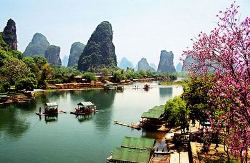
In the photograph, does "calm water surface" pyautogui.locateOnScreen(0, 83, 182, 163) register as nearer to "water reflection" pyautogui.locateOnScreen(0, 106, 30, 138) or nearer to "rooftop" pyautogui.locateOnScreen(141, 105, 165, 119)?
"water reflection" pyautogui.locateOnScreen(0, 106, 30, 138)

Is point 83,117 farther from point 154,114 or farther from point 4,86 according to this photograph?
point 4,86

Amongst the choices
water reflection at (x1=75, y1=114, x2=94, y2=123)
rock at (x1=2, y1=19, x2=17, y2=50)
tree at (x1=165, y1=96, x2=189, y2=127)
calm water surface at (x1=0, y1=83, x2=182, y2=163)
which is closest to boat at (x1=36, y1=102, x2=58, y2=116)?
calm water surface at (x1=0, y1=83, x2=182, y2=163)

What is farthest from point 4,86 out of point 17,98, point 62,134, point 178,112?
point 178,112

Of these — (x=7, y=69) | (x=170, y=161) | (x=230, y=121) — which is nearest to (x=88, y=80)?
(x=7, y=69)

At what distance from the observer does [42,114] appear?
59.7 m

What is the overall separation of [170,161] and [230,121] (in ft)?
62.4

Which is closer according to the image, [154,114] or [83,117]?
[154,114]

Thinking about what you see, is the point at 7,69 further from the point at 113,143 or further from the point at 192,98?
the point at 192,98

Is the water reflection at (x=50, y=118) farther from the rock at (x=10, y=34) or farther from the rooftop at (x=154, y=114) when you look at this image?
the rock at (x=10, y=34)

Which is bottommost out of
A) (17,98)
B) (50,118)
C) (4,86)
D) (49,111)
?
(50,118)

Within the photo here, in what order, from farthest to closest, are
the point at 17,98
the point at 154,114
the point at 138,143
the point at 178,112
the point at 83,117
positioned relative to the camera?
1. the point at 17,98
2. the point at 83,117
3. the point at 154,114
4. the point at 178,112
5. the point at 138,143

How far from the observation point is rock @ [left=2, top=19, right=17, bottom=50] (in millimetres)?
155788

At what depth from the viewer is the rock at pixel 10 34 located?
511 ft

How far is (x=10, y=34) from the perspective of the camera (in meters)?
158
